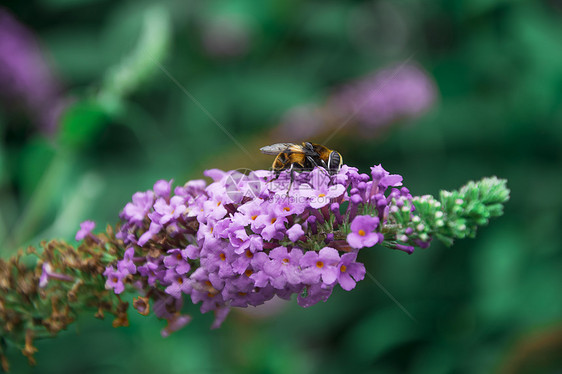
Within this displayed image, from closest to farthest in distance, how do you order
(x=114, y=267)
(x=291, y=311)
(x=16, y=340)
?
(x=114, y=267), (x=16, y=340), (x=291, y=311)

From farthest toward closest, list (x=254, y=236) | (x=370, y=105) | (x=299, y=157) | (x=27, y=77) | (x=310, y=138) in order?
(x=27, y=77) → (x=370, y=105) → (x=310, y=138) → (x=299, y=157) → (x=254, y=236)

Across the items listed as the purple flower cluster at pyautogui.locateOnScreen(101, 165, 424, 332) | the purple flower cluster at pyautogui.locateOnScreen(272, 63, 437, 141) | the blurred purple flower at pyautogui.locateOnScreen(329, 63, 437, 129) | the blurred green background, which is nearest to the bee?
the purple flower cluster at pyautogui.locateOnScreen(101, 165, 424, 332)

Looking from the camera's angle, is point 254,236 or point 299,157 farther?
point 299,157

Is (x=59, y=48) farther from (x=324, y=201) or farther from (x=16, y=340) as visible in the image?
(x=324, y=201)

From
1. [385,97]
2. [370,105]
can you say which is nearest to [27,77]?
[370,105]

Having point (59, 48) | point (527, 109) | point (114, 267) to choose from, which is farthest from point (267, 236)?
point (59, 48)

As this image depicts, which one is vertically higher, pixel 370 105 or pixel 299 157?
pixel 370 105

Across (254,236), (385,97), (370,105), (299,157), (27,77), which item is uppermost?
(385,97)

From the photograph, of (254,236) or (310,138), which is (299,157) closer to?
(254,236)
